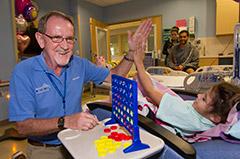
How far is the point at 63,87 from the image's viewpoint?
117 centimetres

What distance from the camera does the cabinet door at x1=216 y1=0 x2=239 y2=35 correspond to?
429 centimetres

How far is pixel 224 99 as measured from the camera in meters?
1.04

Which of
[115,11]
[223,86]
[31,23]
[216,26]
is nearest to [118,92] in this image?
[223,86]

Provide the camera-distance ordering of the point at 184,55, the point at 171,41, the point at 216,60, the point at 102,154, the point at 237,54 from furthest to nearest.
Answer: the point at 171,41 → the point at 216,60 → the point at 184,55 → the point at 237,54 → the point at 102,154

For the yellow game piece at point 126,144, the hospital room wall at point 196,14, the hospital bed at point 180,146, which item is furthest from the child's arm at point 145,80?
the hospital room wall at point 196,14

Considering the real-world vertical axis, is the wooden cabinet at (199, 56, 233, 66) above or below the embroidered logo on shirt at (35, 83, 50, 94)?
above

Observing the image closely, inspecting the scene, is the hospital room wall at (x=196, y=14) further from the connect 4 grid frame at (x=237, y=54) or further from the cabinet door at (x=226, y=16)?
the connect 4 grid frame at (x=237, y=54)

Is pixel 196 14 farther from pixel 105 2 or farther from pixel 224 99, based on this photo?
pixel 224 99

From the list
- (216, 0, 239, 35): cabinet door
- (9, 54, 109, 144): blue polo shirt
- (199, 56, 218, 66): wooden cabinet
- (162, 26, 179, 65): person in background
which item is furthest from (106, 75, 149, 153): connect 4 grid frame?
(216, 0, 239, 35): cabinet door

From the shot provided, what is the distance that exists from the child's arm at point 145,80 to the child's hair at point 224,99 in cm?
28

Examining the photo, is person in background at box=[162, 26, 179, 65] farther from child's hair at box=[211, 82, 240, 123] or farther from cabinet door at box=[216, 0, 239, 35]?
child's hair at box=[211, 82, 240, 123]

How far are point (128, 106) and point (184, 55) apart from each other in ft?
12.2

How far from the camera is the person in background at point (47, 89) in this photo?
991 millimetres

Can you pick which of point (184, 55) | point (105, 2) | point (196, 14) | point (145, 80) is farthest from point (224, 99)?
point (105, 2)
